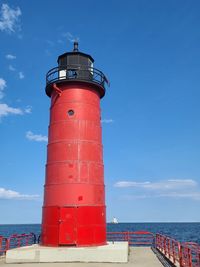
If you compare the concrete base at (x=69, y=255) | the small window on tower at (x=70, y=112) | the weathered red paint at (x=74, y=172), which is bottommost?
the concrete base at (x=69, y=255)

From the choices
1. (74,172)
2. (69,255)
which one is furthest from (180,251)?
(74,172)

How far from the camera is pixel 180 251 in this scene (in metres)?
12.4

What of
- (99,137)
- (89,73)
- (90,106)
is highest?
(89,73)

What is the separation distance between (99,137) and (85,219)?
4.34 m

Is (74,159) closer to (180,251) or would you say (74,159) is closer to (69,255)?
(69,255)

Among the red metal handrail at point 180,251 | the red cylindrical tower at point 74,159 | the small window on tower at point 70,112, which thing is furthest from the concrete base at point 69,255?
the small window on tower at point 70,112

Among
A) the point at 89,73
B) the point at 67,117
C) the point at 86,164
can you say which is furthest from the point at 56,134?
the point at 89,73

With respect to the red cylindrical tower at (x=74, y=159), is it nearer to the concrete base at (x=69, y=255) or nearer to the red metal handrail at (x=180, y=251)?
the concrete base at (x=69, y=255)

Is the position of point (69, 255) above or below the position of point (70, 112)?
below

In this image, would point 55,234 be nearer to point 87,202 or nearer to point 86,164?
point 87,202

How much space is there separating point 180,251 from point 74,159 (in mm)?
6622

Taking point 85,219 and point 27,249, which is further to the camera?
point 85,219

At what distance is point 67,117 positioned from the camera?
56.3ft

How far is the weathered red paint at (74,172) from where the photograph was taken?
15742mm
